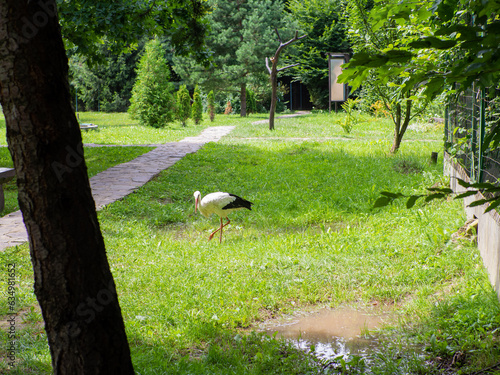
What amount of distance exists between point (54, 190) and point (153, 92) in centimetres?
1950

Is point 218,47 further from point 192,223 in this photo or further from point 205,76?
point 192,223

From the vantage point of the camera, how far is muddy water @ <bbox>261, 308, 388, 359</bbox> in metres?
3.38

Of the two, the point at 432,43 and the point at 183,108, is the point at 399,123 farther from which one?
the point at 183,108

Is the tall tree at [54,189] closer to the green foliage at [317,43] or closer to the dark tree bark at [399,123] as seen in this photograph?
the dark tree bark at [399,123]

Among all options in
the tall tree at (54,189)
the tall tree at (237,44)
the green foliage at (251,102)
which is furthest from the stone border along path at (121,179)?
the green foliage at (251,102)

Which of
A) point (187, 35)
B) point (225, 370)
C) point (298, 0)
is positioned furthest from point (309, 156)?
point (298, 0)

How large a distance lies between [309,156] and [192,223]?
5571mm

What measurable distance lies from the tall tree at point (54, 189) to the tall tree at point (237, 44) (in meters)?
25.5

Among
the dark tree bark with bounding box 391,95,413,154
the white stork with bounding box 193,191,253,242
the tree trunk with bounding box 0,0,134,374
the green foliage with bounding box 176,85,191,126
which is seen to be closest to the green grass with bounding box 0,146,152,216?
the white stork with bounding box 193,191,253,242

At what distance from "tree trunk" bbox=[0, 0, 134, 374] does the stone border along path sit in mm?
3672

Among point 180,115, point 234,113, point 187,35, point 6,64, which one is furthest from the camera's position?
point 234,113

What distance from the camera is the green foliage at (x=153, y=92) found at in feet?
67.4

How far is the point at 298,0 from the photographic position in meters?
33.6

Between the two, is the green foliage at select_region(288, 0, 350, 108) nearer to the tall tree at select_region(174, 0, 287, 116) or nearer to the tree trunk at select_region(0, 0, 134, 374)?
the tall tree at select_region(174, 0, 287, 116)
